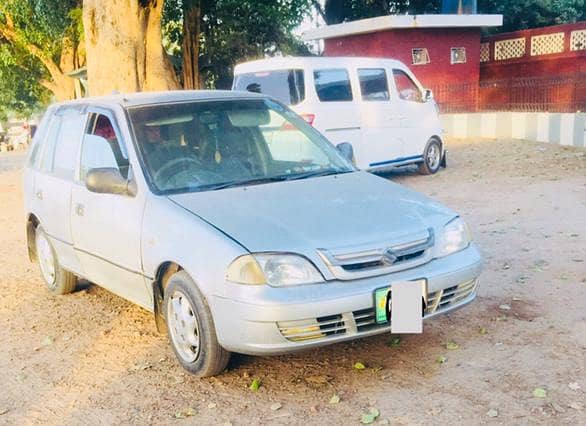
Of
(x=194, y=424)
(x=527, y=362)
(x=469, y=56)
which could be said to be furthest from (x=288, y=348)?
(x=469, y=56)

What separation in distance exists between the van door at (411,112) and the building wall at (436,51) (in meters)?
8.31

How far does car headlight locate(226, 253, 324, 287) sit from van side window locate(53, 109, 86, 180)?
7.35ft

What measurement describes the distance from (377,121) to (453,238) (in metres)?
6.93

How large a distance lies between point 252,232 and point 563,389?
5.99 feet

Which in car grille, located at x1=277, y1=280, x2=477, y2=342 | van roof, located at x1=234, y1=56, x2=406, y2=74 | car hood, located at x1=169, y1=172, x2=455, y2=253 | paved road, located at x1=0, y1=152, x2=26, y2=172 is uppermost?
van roof, located at x1=234, y1=56, x2=406, y2=74

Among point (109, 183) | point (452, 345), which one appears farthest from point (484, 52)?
point (109, 183)

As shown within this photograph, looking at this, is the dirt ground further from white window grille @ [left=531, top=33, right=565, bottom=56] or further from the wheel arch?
white window grille @ [left=531, top=33, right=565, bottom=56]

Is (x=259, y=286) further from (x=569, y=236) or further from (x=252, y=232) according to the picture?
(x=569, y=236)

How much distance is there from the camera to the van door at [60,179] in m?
5.11

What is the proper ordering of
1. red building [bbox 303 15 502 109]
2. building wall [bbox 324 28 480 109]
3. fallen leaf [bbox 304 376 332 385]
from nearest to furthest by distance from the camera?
fallen leaf [bbox 304 376 332 385]
red building [bbox 303 15 502 109]
building wall [bbox 324 28 480 109]

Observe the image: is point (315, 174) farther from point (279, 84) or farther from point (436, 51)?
point (436, 51)

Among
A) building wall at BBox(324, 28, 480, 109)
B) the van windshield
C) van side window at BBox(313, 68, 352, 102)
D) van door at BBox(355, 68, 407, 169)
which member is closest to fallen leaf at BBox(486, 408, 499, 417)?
the van windshield

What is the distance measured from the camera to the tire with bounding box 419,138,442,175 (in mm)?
12016

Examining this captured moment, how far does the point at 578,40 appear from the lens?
62.6ft
